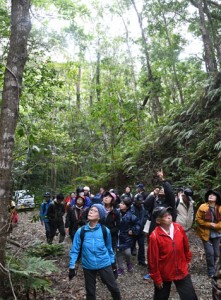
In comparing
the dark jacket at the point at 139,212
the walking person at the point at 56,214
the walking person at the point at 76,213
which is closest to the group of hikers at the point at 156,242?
the dark jacket at the point at 139,212

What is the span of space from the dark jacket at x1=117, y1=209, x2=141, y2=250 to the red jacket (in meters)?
2.97

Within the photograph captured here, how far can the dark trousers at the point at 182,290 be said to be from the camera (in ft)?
12.9

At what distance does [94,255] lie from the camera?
463cm

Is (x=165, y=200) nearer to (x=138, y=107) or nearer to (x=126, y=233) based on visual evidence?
(x=126, y=233)

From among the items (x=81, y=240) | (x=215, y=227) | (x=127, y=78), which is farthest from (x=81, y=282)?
(x=127, y=78)

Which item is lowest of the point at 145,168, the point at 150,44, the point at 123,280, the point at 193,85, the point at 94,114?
the point at 123,280

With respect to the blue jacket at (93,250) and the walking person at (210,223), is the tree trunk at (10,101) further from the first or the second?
the walking person at (210,223)

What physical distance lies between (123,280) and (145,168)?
8.53 metres

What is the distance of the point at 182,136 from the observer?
45.0ft

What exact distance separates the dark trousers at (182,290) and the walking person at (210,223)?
220 centimetres

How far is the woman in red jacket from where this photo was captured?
157 inches

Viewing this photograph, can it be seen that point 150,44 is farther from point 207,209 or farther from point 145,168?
point 207,209

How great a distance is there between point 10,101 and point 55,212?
18.0 ft

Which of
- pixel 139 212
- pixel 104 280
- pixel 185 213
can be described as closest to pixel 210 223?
pixel 185 213
